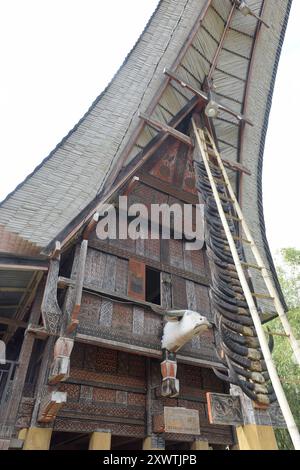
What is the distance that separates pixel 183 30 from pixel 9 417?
32.4ft

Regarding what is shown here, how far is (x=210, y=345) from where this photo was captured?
7.14 m

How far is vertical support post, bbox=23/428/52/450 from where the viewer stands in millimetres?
4977

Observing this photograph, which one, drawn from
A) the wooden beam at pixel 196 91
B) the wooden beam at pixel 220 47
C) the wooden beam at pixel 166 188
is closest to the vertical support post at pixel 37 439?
the wooden beam at pixel 166 188

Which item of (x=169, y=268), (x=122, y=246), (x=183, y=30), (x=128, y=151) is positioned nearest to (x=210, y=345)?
(x=169, y=268)

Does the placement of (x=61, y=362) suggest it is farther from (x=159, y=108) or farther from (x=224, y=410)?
(x=159, y=108)

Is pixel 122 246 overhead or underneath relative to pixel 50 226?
overhead

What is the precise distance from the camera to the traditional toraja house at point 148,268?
5008mm

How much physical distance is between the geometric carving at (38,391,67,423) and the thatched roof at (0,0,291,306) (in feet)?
8.24

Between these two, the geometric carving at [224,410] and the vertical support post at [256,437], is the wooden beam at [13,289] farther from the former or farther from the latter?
the vertical support post at [256,437]

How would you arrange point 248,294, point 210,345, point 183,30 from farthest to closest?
1. point 183,30
2. point 210,345
3. point 248,294

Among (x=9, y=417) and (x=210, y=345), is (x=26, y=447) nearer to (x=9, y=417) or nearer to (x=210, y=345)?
(x=9, y=417)

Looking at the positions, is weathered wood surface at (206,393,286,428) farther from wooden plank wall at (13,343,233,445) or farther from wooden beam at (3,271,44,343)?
wooden beam at (3,271,44,343)

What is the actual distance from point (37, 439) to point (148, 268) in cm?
410

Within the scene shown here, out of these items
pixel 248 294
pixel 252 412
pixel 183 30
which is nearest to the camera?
pixel 252 412
